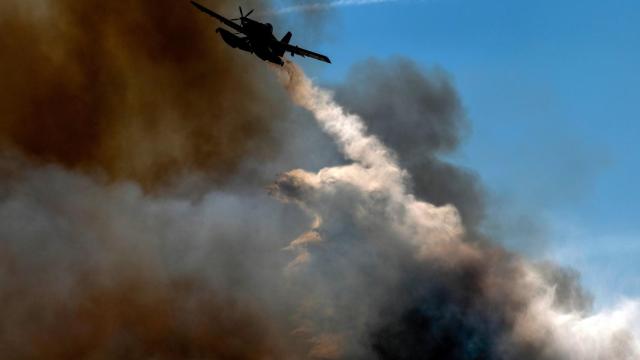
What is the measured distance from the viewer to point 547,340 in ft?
406

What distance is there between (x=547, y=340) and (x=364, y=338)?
28928 mm

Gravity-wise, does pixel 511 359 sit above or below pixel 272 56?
below

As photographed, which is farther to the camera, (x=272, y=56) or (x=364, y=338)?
(x=364, y=338)

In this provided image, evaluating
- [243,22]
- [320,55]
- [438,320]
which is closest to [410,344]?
[438,320]

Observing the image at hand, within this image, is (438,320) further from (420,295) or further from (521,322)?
(521,322)

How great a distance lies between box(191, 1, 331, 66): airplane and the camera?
328 feet

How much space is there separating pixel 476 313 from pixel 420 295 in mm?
9264

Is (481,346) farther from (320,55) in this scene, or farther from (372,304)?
(320,55)

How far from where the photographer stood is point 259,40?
10081 centimetres

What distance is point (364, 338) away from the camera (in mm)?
123562

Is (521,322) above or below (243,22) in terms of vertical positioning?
below

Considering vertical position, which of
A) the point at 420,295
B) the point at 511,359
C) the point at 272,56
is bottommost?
the point at 511,359

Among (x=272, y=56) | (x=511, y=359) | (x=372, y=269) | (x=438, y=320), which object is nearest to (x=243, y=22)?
(x=272, y=56)

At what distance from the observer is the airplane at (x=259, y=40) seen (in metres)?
100
